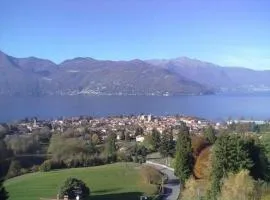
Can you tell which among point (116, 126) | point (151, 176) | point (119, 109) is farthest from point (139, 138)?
point (119, 109)

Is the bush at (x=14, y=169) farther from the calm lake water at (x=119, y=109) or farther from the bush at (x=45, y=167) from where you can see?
the calm lake water at (x=119, y=109)

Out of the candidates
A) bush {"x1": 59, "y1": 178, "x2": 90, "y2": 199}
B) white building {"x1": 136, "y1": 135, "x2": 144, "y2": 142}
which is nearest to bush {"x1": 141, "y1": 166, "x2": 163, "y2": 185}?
bush {"x1": 59, "y1": 178, "x2": 90, "y2": 199}

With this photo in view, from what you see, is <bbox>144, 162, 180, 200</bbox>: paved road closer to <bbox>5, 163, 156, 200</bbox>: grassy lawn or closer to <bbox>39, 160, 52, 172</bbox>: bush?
<bbox>5, 163, 156, 200</bbox>: grassy lawn

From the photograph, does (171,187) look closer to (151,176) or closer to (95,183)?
(151,176)

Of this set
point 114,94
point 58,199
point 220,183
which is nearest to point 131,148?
point 58,199

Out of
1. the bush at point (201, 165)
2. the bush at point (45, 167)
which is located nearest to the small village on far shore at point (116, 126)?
the bush at point (45, 167)

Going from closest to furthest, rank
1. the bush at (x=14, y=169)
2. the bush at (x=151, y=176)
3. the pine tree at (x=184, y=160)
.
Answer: the pine tree at (x=184, y=160)
the bush at (x=151, y=176)
the bush at (x=14, y=169)

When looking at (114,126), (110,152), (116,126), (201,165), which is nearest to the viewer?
(201,165)

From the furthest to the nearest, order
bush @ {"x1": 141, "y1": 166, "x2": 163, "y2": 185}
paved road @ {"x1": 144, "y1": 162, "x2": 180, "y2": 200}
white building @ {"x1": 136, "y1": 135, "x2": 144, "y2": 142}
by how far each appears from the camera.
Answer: white building @ {"x1": 136, "y1": 135, "x2": 144, "y2": 142}, bush @ {"x1": 141, "y1": 166, "x2": 163, "y2": 185}, paved road @ {"x1": 144, "y1": 162, "x2": 180, "y2": 200}
